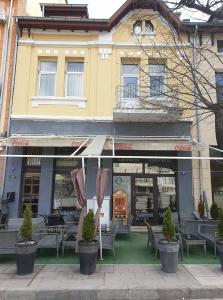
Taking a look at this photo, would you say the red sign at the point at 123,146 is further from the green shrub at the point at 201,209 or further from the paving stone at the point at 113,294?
the paving stone at the point at 113,294

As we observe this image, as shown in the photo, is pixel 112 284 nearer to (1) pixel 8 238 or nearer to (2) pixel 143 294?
(2) pixel 143 294

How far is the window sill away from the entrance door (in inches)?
170

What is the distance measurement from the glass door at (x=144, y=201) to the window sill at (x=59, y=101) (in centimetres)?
434

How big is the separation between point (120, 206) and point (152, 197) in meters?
1.64

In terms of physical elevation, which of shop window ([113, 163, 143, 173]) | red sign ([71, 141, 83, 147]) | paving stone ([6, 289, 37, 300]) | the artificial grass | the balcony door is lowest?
paving stone ([6, 289, 37, 300])

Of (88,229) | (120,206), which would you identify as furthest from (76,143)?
(88,229)

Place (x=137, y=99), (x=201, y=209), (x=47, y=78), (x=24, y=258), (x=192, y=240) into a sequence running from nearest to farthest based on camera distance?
(x=24, y=258)
(x=192, y=240)
(x=201, y=209)
(x=137, y=99)
(x=47, y=78)

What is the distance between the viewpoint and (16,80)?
1324 centimetres

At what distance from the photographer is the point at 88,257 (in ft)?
21.6

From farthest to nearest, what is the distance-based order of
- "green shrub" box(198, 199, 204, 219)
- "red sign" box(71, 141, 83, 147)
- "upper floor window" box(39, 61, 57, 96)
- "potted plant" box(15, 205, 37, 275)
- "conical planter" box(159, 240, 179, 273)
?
"upper floor window" box(39, 61, 57, 96), "green shrub" box(198, 199, 204, 219), "red sign" box(71, 141, 83, 147), "conical planter" box(159, 240, 179, 273), "potted plant" box(15, 205, 37, 275)

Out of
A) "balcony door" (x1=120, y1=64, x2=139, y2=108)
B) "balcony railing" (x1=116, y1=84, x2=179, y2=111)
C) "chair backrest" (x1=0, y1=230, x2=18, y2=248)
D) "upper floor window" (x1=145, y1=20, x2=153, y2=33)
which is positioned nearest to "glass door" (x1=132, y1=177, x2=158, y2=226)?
"balcony railing" (x1=116, y1=84, x2=179, y2=111)

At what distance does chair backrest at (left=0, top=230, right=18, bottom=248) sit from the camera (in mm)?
7395

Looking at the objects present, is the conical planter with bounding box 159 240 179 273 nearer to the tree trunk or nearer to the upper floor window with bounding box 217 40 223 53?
the tree trunk

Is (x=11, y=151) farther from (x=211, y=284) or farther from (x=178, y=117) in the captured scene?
(x=211, y=284)
